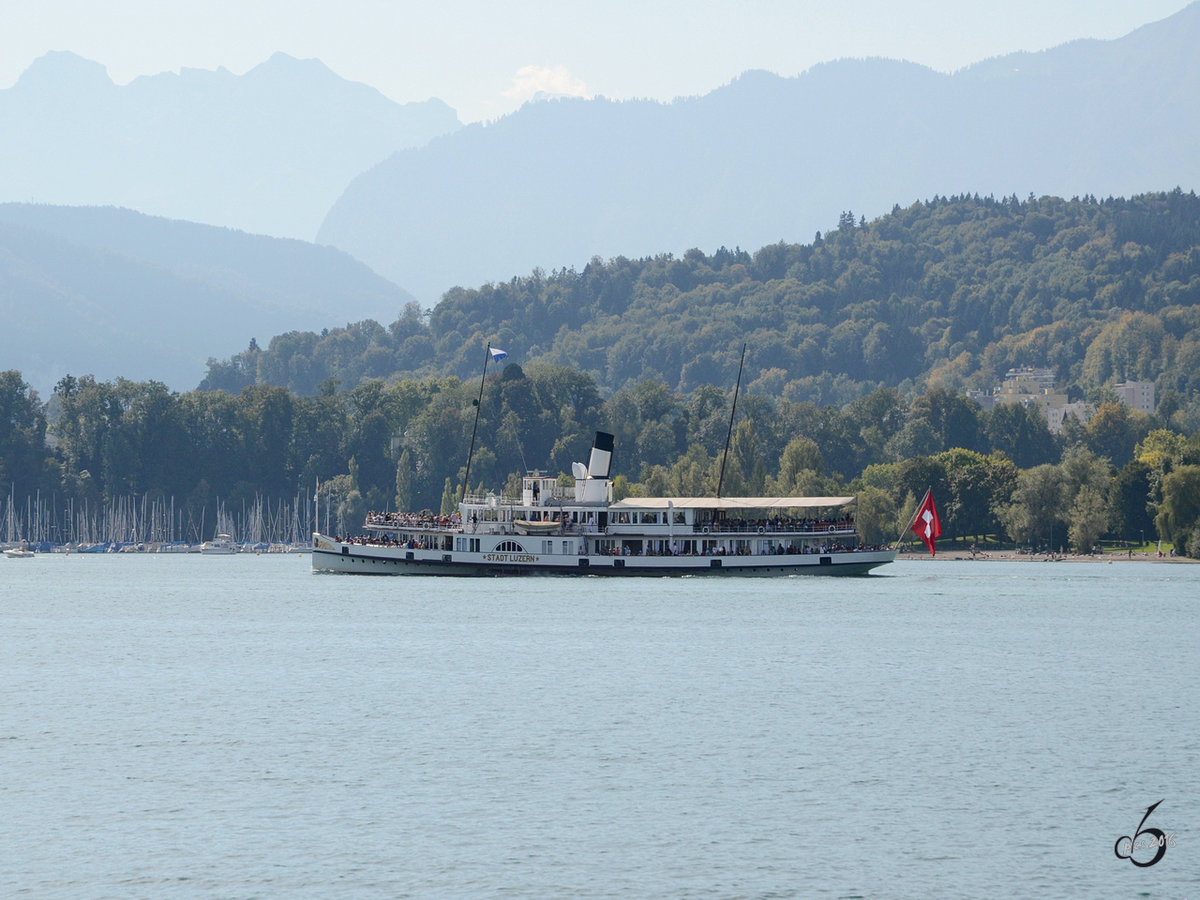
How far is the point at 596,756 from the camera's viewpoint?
46031 mm

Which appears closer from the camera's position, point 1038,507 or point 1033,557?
point 1033,557

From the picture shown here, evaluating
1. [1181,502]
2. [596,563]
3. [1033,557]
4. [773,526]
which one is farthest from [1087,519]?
[596,563]

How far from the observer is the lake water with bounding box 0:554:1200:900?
34.1 meters

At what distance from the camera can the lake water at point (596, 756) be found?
112 feet

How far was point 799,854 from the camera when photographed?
116 feet

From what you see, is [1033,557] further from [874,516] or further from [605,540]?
[605,540]

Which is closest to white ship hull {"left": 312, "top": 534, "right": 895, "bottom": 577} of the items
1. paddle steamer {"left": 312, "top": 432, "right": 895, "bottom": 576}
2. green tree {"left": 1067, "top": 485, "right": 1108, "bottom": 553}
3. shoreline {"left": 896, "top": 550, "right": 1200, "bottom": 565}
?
paddle steamer {"left": 312, "top": 432, "right": 895, "bottom": 576}

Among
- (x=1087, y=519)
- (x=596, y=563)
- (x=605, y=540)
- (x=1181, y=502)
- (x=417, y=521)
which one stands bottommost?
(x=596, y=563)

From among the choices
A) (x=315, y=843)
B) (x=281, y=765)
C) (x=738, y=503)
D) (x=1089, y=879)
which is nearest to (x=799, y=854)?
(x=1089, y=879)

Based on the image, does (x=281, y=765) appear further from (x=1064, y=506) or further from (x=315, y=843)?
(x=1064, y=506)

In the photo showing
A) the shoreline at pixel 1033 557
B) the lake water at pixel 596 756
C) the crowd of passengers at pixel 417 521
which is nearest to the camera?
the lake water at pixel 596 756

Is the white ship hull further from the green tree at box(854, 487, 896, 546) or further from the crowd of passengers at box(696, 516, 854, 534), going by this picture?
the green tree at box(854, 487, 896, 546)

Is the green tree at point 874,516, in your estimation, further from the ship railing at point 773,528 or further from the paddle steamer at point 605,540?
the paddle steamer at point 605,540

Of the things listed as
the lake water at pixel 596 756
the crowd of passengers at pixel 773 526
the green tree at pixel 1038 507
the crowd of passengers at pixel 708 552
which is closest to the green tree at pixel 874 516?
the green tree at pixel 1038 507
